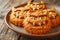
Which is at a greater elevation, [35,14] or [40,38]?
[35,14]

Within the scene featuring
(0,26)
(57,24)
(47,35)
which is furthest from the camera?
(0,26)

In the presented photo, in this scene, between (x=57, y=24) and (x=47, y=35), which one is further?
(x=57, y=24)

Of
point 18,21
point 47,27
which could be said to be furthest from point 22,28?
point 47,27

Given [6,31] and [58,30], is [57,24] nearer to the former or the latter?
[58,30]

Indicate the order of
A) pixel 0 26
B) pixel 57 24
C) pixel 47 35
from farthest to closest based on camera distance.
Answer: pixel 0 26, pixel 57 24, pixel 47 35

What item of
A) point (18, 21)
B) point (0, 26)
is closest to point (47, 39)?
point (18, 21)

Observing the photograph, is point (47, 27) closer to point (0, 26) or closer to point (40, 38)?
point (40, 38)
